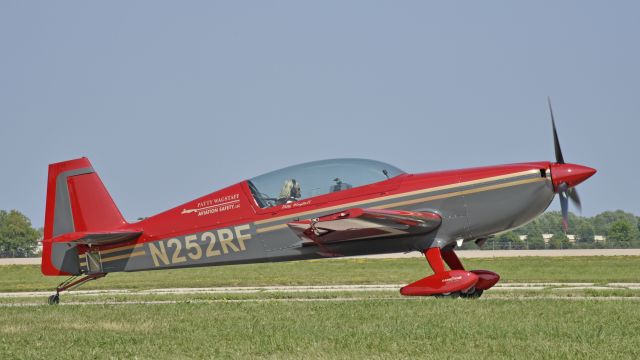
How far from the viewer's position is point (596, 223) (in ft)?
393

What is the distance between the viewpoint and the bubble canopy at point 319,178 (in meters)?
15.5

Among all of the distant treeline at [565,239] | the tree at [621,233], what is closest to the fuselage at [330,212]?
the distant treeline at [565,239]

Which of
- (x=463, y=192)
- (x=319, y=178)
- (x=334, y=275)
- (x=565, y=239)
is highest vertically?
(x=319, y=178)

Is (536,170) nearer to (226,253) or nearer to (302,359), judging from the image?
(226,253)

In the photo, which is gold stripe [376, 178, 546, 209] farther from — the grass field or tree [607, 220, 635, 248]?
tree [607, 220, 635, 248]

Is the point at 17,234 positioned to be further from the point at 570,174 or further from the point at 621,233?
the point at 570,174

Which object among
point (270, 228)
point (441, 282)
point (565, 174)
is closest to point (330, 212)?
point (270, 228)

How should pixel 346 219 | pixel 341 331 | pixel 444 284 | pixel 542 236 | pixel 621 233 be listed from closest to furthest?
1. pixel 341 331
2. pixel 346 219
3. pixel 444 284
4. pixel 542 236
5. pixel 621 233

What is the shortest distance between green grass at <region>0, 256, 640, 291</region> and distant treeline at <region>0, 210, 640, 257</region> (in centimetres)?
792

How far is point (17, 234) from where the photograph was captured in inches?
3853

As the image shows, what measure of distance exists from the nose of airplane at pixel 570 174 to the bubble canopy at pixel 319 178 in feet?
9.08

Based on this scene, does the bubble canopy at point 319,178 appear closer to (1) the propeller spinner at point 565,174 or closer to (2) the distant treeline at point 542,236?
(1) the propeller spinner at point 565,174

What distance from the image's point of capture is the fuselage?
15000 mm

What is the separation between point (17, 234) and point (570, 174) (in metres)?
91.9
